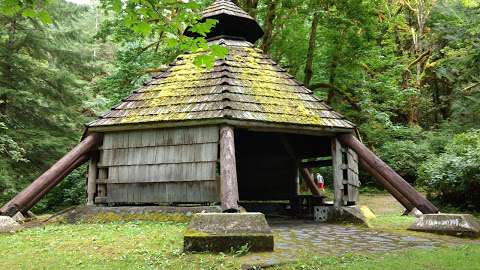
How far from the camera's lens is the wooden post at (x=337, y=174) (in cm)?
1030

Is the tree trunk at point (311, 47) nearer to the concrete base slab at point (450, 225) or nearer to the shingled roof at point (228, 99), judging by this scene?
the shingled roof at point (228, 99)

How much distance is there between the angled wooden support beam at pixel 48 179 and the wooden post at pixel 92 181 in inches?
13.6

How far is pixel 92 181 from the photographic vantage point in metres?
10.3

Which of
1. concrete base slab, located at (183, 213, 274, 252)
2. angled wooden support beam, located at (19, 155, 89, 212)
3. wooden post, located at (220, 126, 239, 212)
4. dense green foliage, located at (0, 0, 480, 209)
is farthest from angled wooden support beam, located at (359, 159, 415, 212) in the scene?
angled wooden support beam, located at (19, 155, 89, 212)

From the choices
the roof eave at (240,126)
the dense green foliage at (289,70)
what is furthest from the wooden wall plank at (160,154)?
the dense green foliage at (289,70)

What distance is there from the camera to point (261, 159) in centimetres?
1466

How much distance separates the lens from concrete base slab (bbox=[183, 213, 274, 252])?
596 centimetres

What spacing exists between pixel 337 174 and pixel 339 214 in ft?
3.13

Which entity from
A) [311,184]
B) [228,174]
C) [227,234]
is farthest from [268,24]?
[227,234]

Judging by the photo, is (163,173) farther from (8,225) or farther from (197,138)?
(8,225)

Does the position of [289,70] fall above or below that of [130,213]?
above

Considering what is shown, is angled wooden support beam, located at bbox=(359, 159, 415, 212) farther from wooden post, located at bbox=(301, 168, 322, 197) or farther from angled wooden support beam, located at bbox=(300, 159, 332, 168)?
wooden post, located at bbox=(301, 168, 322, 197)

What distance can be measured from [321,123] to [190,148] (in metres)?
Result: 3.06

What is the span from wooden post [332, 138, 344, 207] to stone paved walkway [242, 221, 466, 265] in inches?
57.2
